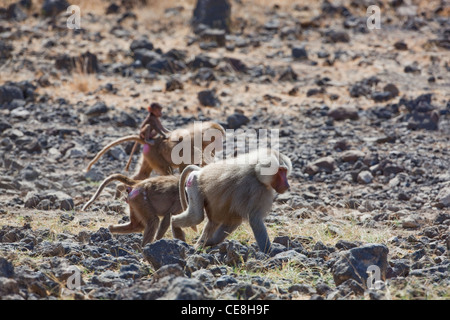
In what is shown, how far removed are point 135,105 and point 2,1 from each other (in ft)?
24.2

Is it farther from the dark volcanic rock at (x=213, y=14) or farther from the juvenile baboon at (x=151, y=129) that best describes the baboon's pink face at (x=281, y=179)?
the dark volcanic rock at (x=213, y=14)

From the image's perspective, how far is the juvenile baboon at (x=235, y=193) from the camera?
5.86 m

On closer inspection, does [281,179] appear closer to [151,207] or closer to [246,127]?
[151,207]

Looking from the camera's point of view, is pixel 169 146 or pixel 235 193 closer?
pixel 235 193

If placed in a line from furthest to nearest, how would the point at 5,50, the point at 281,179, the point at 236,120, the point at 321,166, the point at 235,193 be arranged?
the point at 5,50 < the point at 236,120 < the point at 321,166 < the point at 235,193 < the point at 281,179

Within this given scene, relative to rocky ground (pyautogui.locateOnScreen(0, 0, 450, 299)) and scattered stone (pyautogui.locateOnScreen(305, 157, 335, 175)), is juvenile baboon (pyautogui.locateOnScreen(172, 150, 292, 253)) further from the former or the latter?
scattered stone (pyautogui.locateOnScreen(305, 157, 335, 175))

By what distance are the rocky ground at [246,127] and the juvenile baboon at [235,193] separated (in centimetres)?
26

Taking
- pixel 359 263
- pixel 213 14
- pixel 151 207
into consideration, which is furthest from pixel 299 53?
pixel 359 263

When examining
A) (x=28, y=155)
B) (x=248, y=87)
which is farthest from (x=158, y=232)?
(x=248, y=87)

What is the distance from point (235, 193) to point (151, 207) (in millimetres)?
1015

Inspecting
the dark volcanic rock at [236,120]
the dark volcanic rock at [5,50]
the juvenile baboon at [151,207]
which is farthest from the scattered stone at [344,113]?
the dark volcanic rock at [5,50]

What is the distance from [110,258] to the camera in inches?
218

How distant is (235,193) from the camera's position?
6.00 meters
